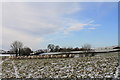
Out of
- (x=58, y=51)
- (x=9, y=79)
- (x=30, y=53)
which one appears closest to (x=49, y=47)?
(x=58, y=51)

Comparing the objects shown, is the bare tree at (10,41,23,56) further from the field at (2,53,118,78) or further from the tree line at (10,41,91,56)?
the field at (2,53,118,78)

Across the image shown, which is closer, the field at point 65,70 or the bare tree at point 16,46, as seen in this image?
the field at point 65,70

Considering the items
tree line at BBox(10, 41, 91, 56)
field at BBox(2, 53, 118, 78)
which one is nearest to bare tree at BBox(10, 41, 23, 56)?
tree line at BBox(10, 41, 91, 56)

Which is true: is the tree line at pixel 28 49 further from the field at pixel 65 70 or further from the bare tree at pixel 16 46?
the field at pixel 65 70

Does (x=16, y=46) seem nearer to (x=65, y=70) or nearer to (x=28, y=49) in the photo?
(x=28, y=49)

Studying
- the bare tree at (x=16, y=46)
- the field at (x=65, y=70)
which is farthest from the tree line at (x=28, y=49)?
the field at (x=65, y=70)

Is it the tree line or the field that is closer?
the field

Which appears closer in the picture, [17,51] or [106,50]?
[106,50]

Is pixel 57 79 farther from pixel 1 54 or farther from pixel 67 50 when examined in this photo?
pixel 1 54

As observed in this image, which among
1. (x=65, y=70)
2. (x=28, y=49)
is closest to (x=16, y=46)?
(x=28, y=49)

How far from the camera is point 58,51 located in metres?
18.5

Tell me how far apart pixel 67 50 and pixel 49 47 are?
262cm

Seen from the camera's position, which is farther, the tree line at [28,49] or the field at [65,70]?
the tree line at [28,49]

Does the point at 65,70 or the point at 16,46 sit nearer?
the point at 65,70
